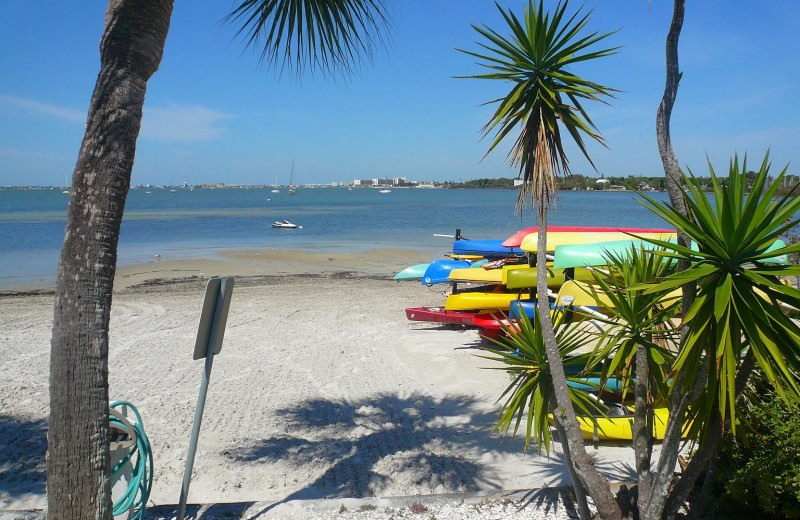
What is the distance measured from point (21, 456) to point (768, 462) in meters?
6.38

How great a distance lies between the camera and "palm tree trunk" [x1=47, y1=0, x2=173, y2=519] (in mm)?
3283

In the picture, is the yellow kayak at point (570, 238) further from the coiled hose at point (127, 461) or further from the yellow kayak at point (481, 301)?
the coiled hose at point (127, 461)

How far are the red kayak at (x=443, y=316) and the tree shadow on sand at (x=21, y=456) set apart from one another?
682cm

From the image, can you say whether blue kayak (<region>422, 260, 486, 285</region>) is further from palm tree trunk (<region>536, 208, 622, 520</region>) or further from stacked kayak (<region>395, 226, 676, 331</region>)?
palm tree trunk (<region>536, 208, 622, 520</region>)

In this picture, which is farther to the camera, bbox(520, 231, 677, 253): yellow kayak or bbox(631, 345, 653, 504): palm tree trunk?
bbox(520, 231, 677, 253): yellow kayak

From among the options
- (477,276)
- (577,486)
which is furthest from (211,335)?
(477,276)

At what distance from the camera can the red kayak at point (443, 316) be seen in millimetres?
11469

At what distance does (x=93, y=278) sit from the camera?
10.8 ft

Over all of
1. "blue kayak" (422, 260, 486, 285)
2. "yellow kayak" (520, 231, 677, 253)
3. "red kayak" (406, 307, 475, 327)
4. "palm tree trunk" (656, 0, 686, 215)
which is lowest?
"red kayak" (406, 307, 475, 327)

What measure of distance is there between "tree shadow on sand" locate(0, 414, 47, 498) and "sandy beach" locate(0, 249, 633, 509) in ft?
0.07

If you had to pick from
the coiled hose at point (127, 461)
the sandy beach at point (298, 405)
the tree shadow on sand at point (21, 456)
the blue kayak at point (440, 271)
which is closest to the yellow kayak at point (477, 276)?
the blue kayak at point (440, 271)

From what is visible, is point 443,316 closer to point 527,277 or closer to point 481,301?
point 481,301

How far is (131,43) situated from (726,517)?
506 cm

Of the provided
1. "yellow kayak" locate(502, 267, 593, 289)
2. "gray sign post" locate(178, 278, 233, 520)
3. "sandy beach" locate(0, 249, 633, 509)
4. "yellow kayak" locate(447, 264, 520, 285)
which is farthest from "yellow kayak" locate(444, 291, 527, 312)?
"gray sign post" locate(178, 278, 233, 520)
